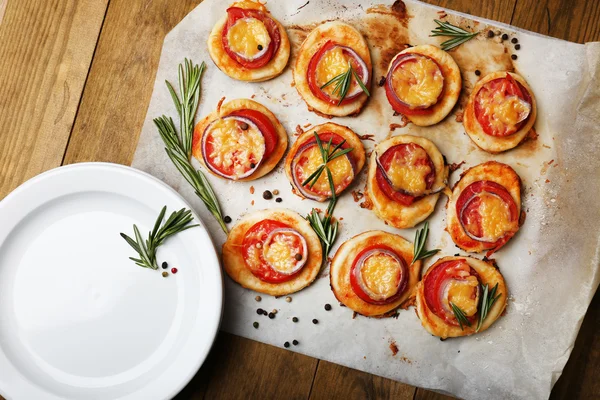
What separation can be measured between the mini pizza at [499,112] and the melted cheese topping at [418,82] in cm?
28

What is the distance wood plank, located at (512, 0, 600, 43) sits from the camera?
3201mm

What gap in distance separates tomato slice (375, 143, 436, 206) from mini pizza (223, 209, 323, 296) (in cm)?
53

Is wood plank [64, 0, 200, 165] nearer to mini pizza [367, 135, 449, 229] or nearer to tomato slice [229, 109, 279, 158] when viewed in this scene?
tomato slice [229, 109, 279, 158]

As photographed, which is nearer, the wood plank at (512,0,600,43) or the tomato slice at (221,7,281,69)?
the tomato slice at (221,7,281,69)

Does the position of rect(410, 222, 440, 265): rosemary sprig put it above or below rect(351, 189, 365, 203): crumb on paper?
below

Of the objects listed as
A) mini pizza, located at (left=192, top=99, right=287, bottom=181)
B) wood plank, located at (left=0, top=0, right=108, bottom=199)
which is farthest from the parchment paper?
wood plank, located at (left=0, top=0, right=108, bottom=199)

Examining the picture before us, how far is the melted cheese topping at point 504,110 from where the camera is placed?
9.93ft

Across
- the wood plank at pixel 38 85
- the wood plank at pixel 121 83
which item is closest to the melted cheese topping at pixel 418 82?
the wood plank at pixel 121 83

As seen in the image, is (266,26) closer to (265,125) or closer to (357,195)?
(265,125)

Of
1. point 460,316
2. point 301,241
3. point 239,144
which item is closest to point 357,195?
point 301,241

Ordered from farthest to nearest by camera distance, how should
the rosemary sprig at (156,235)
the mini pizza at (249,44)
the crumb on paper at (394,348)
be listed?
the crumb on paper at (394,348)
the mini pizza at (249,44)
the rosemary sprig at (156,235)

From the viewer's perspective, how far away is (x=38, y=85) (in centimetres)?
320

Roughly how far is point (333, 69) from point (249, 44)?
54 cm

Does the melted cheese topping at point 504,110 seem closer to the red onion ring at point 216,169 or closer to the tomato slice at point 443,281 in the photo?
the tomato slice at point 443,281
